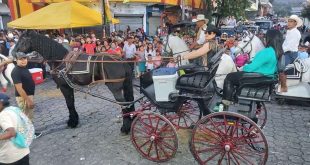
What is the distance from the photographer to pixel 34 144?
5.56m

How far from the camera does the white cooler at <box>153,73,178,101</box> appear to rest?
4.64 meters

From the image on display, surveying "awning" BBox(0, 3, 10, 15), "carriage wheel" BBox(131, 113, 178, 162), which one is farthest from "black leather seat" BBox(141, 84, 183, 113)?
"awning" BBox(0, 3, 10, 15)

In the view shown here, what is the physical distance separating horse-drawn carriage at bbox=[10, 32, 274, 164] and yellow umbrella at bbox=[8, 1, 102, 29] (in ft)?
12.3

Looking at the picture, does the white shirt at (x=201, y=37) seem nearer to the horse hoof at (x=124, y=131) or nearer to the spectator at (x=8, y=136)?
the horse hoof at (x=124, y=131)

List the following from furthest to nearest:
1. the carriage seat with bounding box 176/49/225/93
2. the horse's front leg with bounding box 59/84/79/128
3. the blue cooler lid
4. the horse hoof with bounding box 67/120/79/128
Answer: the horse hoof with bounding box 67/120/79/128 → the horse's front leg with bounding box 59/84/79/128 → the blue cooler lid → the carriage seat with bounding box 176/49/225/93

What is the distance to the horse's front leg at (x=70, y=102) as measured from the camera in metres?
6.02

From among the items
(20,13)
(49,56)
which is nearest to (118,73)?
(49,56)

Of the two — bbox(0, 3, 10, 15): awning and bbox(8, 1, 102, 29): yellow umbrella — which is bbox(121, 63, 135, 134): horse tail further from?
bbox(0, 3, 10, 15): awning

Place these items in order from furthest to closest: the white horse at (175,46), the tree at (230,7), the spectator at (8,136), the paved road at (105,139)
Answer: the tree at (230,7)
the white horse at (175,46)
the paved road at (105,139)
the spectator at (8,136)

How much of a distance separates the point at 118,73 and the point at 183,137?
1.75 meters

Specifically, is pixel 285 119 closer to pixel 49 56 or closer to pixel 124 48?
pixel 49 56

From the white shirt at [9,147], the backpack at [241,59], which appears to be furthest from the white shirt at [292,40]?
the white shirt at [9,147]

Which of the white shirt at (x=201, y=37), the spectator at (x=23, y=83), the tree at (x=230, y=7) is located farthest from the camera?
the tree at (x=230, y=7)

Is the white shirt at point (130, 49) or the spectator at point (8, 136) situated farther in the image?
the white shirt at point (130, 49)
